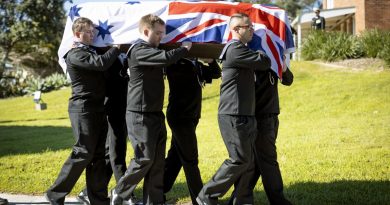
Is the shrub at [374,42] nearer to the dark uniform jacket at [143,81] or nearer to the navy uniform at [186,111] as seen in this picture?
the navy uniform at [186,111]

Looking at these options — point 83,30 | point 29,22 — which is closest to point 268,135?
point 83,30

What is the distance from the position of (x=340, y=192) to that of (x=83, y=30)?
140 inches

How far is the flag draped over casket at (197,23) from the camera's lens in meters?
5.09

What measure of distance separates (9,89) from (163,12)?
29.1 metres

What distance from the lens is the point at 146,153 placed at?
191 inches

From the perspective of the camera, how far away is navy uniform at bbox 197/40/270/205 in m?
4.65

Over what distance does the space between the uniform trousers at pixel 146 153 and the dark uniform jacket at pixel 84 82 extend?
0.40 m

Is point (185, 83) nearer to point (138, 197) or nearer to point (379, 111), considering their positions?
point (138, 197)

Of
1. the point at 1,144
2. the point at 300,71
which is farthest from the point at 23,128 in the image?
the point at 300,71

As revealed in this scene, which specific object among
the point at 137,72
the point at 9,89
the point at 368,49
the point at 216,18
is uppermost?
the point at 216,18

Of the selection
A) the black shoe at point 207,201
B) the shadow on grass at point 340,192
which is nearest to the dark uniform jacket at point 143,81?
the black shoe at point 207,201

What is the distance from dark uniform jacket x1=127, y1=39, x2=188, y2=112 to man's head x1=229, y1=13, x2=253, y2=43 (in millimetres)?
512

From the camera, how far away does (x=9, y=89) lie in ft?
105

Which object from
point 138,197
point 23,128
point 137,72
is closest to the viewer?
point 137,72
